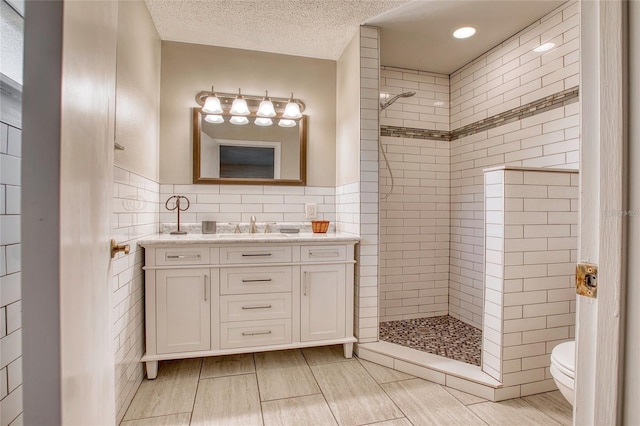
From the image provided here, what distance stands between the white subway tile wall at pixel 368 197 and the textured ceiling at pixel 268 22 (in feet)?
0.79

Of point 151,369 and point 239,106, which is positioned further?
point 239,106

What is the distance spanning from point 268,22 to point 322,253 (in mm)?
1770

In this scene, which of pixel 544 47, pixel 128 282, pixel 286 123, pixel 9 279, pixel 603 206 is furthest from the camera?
pixel 286 123

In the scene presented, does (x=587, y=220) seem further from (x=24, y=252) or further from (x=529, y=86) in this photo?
(x=529, y=86)

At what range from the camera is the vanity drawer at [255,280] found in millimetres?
2068

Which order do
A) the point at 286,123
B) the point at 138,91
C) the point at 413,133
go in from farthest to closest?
the point at 413,133 → the point at 286,123 → the point at 138,91

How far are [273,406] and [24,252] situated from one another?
5.34 ft

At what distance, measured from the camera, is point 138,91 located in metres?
1.93

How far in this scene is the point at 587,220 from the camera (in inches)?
21.8

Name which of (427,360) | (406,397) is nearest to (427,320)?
(427,360)

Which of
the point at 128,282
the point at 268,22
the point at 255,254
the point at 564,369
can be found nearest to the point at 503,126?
the point at 564,369

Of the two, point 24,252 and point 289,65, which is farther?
point 289,65

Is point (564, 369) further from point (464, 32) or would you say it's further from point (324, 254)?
point (464, 32)

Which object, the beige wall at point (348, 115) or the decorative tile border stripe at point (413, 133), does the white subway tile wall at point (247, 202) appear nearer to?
the beige wall at point (348, 115)
